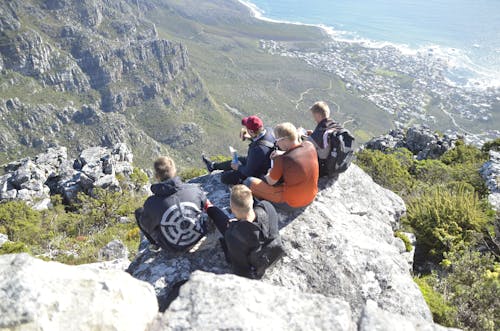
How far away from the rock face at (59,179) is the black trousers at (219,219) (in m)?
27.6

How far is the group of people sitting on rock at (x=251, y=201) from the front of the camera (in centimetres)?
628

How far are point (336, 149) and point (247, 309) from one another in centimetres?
564

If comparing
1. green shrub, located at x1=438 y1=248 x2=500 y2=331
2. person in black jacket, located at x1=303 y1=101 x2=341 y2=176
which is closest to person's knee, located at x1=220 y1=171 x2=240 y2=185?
person in black jacket, located at x1=303 y1=101 x2=341 y2=176

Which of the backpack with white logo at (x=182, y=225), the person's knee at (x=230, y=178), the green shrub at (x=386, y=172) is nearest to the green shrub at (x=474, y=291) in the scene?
the person's knee at (x=230, y=178)

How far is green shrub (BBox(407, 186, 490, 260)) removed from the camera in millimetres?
10445

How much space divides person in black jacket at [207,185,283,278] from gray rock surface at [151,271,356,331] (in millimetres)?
1069

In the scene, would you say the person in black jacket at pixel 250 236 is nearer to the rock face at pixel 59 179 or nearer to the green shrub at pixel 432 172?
the green shrub at pixel 432 172

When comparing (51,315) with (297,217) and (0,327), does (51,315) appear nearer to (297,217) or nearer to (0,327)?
(0,327)

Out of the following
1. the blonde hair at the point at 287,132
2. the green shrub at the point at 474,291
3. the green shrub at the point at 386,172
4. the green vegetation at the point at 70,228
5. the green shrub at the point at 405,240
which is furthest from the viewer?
the green shrub at the point at 386,172

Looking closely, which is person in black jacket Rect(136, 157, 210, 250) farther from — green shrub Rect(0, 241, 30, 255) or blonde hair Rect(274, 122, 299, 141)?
green shrub Rect(0, 241, 30, 255)

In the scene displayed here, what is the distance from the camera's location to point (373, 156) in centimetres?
3031

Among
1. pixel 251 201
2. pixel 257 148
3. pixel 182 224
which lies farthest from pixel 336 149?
pixel 182 224

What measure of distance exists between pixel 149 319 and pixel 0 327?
1651 millimetres

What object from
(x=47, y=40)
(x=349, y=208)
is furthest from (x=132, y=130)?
(x=349, y=208)
